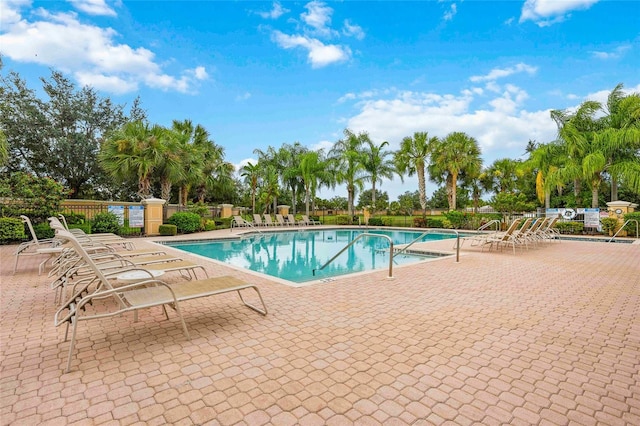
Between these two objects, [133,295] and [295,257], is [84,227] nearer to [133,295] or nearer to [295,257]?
[295,257]

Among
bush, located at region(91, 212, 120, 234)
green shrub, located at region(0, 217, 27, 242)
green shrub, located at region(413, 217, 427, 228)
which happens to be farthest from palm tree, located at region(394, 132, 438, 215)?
green shrub, located at region(0, 217, 27, 242)

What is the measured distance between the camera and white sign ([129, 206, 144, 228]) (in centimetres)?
1428

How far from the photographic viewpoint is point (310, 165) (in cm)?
2445

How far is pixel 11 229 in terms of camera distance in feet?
34.9

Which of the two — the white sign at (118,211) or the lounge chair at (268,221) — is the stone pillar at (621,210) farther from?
the white sign at (118,211)

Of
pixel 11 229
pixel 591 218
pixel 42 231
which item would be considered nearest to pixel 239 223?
pixel 42 231

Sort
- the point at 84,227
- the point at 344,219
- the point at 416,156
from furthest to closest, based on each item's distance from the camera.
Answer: the point at 416,156, the point at 344,219, the point at 84,227

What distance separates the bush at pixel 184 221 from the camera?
1591 centimetres

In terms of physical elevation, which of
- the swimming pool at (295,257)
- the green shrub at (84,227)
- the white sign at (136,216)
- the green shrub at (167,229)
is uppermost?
the white sign at (136,216)

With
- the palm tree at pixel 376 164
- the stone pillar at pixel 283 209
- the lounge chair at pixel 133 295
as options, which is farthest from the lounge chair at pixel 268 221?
the lounge chair at pixel 133 295

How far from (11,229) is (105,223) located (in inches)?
116

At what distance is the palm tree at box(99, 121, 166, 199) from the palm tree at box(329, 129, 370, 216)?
12.4 metres

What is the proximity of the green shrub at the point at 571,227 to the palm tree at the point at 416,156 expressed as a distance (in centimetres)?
941

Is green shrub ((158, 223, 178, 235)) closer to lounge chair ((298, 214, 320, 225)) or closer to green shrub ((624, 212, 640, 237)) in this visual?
lounge chair ((298, 214, 320, 225))
